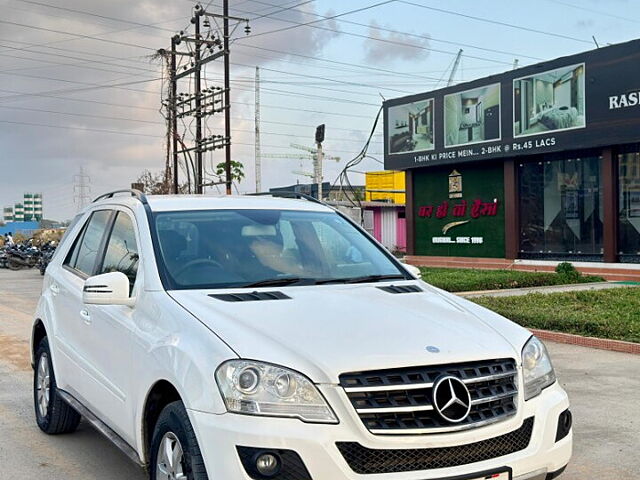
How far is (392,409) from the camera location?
322cm

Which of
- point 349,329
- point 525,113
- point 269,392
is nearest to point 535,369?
point 349,329

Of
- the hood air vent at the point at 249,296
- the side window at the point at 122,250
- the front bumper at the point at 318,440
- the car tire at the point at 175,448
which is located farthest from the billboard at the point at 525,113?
the car tire at the point at 175,448

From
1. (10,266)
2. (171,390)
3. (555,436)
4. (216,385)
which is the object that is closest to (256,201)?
(171,390)

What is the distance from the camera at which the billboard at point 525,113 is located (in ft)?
64.1

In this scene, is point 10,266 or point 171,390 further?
point 10,266

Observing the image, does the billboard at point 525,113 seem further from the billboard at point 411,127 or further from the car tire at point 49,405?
the car tire at point 49,405

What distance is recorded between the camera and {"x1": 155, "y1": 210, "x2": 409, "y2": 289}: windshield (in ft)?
14.6

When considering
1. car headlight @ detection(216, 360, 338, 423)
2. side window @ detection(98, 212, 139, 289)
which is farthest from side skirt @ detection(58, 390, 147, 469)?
car headlight @ detection(216, 360, 338, 423)

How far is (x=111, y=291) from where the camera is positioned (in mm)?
4227

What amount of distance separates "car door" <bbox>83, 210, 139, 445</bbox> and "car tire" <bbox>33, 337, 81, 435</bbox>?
→ 3.44ft

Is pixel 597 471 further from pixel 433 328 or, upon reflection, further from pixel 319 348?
pixel 319 348

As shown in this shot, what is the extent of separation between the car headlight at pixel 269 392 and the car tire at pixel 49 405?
2900 millimetres

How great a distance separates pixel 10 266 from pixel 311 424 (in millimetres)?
33489

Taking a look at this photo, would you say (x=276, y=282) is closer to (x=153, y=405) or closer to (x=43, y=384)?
(x=153, y=405)
